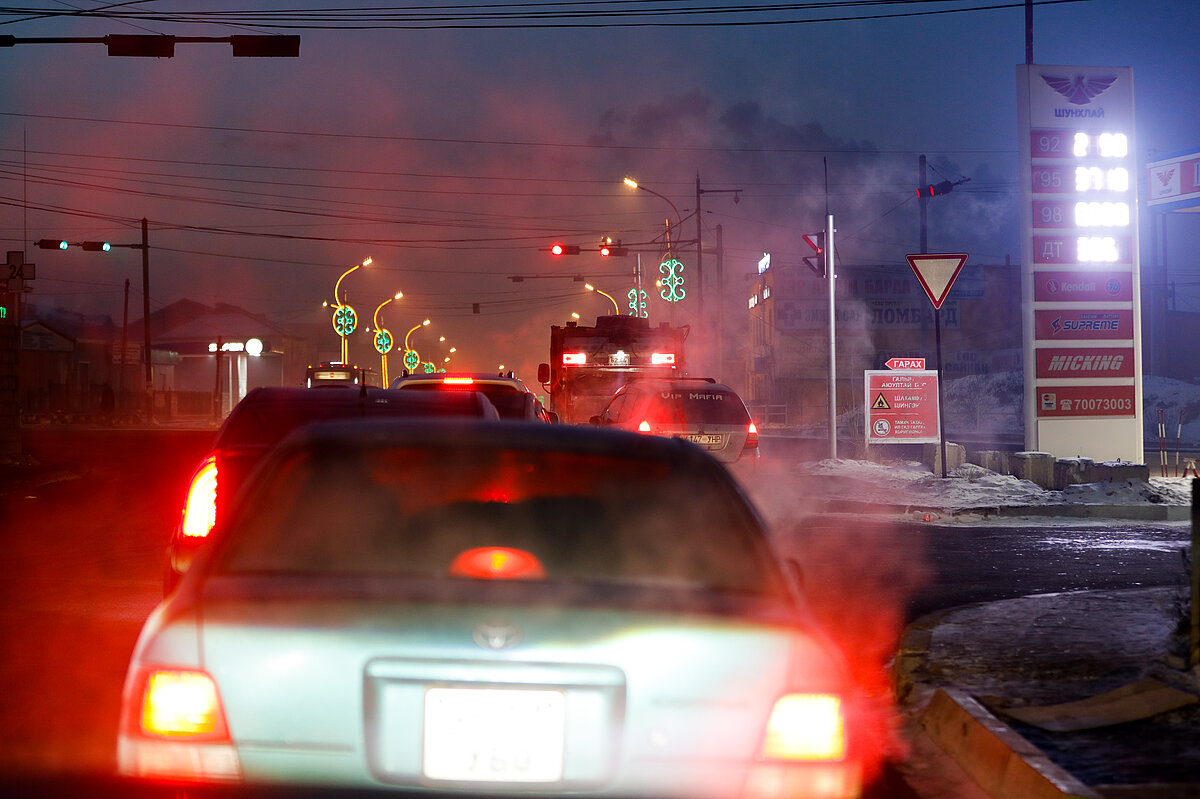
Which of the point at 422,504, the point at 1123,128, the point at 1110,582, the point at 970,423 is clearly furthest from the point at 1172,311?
the point at 422,504

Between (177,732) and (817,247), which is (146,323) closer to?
(817,247)

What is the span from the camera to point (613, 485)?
3938 mm

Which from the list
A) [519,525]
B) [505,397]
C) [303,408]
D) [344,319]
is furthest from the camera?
[344,319]

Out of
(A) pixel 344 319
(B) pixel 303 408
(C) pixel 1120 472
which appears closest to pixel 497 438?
(B) pixel 303 408

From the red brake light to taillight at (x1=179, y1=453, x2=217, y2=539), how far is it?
11.4 ft

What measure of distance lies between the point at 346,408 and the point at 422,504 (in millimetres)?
2972

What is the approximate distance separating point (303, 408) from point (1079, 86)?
55.9 feet

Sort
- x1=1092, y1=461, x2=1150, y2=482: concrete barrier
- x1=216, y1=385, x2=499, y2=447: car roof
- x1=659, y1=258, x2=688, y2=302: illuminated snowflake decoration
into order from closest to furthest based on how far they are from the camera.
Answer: x1=216, y1=385, x2=499, y2=447: car roof
x1=1092, y1=461, x2=1150, y2=482: concrete barrier
x1=659, y1=258, x2=688, y2=302: illuminated snowflake decoration

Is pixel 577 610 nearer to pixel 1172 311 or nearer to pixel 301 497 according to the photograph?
pixel 301 497

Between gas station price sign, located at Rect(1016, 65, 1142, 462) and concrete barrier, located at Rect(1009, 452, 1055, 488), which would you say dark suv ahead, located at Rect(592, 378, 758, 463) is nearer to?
concrete barrier, located at Rect(1009, 452, 1055, 488)

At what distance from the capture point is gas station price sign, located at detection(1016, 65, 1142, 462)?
2025cm

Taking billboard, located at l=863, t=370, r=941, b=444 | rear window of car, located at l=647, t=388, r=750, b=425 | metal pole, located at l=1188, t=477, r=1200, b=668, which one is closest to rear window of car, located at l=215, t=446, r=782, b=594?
metal pole, located at l=1188, t=477, r=1200, b=668

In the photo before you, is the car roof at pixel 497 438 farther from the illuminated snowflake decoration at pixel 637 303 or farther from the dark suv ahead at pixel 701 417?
the illuminated snowflake decoration at pixel 637 303

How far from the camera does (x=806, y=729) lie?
9.55ft
